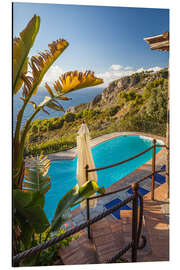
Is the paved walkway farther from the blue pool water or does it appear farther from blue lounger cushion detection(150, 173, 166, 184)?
the blue pool water

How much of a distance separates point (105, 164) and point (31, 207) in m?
4.58

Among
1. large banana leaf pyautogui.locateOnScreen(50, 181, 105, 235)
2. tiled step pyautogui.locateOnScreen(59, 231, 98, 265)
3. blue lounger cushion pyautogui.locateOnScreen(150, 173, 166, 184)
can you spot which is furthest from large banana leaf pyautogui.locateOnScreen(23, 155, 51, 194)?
blue lounger cushion pyautogui.locateOnScreen(150, 173, 166, 184)

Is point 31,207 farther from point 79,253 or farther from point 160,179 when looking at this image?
point 160,179

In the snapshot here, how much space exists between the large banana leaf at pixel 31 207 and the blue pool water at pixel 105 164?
237 centimetres

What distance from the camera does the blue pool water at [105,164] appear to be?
4474mm

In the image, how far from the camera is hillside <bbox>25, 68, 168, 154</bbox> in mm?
6793

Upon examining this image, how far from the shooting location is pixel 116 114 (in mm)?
9133

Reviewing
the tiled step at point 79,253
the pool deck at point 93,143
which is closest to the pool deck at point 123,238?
the tiled step at point 79,253

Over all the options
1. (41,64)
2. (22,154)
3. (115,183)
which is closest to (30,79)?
(41,64)

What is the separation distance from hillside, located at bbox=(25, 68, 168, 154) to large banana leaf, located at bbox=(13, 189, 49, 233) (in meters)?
4.83
